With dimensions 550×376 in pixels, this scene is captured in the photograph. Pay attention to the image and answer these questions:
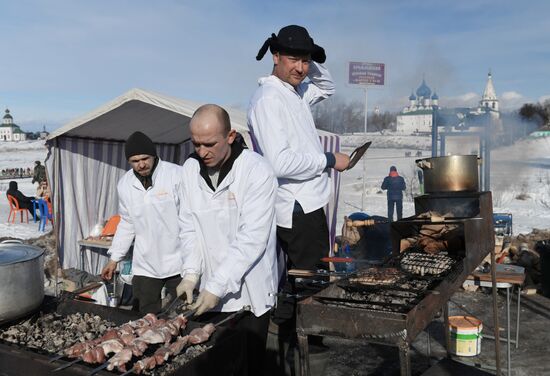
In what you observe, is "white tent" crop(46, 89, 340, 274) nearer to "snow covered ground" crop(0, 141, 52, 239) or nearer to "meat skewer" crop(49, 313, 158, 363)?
"snow covered ground" crop(0, 141, 52, 239)

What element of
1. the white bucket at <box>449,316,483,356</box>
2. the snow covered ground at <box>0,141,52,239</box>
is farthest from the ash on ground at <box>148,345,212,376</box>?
the snow covered ground at <box>0,141,52,239</box>

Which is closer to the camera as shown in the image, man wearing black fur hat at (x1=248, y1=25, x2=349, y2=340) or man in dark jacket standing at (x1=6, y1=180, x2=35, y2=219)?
man wearing black fur hat at (x1=248, y1=25, x2=349, y2=340)

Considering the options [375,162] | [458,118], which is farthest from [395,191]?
[375,162]

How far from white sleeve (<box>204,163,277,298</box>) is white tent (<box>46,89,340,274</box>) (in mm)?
3249

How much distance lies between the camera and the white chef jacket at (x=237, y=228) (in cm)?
274

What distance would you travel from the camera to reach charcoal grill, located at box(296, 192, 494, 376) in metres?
2.01

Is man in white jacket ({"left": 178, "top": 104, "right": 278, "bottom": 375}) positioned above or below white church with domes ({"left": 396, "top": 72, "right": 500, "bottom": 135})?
below

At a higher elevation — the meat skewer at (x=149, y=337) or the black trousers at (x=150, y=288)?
the meat skewer at (x=149, y=337)

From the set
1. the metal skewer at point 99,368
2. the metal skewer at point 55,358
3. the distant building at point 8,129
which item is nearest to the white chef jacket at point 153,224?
the metal skewer at point 55,358

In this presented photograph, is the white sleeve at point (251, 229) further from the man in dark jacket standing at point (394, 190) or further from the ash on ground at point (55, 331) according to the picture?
the man in dark jacket standing at point (394, 190)

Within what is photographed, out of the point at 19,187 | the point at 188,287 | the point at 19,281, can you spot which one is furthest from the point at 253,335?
the point at 19,187

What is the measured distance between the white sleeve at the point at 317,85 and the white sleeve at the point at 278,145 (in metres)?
0.82

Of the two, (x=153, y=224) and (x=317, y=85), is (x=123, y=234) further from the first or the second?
(x=317, y=85)

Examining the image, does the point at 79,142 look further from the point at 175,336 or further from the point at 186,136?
the point at 175,336
